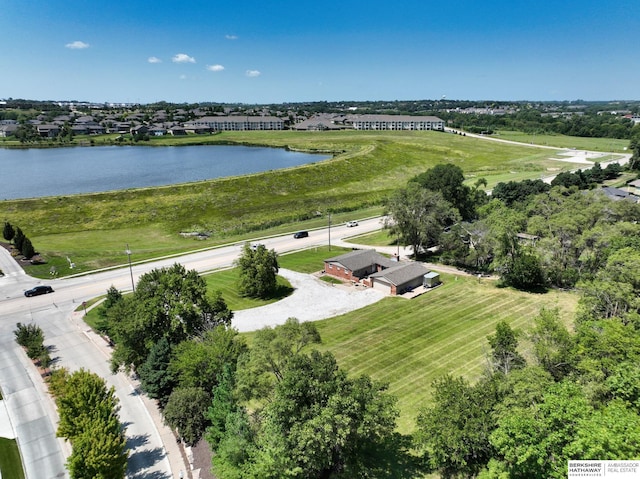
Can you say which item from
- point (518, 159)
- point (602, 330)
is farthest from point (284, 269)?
point (518, 159)

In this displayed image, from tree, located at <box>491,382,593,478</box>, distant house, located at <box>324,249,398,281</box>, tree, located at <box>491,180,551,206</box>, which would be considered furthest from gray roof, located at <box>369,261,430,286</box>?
tree, located at <box>491,180,551,206</box>

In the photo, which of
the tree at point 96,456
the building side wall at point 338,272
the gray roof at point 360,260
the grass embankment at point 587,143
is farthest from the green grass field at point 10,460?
the grass embankment at point 587,143

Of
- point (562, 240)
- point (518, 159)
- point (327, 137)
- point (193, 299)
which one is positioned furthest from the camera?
point (327, 137)

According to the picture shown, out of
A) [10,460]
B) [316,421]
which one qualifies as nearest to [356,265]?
[316,421]

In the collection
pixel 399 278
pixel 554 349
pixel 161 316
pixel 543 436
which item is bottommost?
pixel 399 278

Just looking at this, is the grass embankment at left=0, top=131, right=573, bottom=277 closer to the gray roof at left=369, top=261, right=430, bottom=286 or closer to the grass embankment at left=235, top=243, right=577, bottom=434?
the gray roof at left=369, top=261, right=430, bottom=286

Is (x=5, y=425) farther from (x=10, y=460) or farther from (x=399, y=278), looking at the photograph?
(x=399, y=278)

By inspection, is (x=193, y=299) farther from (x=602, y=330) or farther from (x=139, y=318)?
(x=602, y=330)

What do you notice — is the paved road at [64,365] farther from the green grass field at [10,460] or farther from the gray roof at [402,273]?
the gray roof at [402,273]
